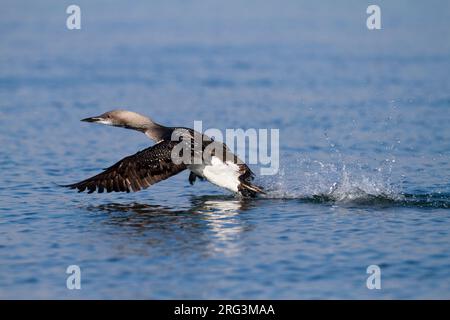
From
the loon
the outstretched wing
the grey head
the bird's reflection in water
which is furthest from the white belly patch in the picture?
the grey head

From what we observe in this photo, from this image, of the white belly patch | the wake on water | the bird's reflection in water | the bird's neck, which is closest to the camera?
the bird's reflection in water

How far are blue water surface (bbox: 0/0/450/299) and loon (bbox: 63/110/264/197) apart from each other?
0.90ft

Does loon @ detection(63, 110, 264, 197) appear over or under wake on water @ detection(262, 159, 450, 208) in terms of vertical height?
over

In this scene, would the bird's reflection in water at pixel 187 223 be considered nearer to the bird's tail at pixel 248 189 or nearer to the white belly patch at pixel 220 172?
the bird's tail at pixel 248 189

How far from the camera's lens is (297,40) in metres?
26.6

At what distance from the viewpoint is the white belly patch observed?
1062 cm

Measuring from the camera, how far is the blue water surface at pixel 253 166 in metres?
8.10

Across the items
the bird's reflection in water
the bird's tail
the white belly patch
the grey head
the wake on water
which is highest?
the grey head

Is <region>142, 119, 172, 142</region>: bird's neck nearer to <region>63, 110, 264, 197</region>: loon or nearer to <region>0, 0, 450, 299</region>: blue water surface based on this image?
<region>63, 110, 264, 197</region>: loon

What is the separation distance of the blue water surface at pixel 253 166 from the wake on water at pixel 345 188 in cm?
3

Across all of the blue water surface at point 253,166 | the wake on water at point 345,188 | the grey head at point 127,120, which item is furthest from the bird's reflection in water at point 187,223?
the grey head at point 127,120

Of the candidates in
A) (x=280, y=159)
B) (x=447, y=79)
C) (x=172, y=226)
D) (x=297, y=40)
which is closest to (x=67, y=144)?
(x=280, y=159)

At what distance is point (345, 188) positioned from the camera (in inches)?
427
